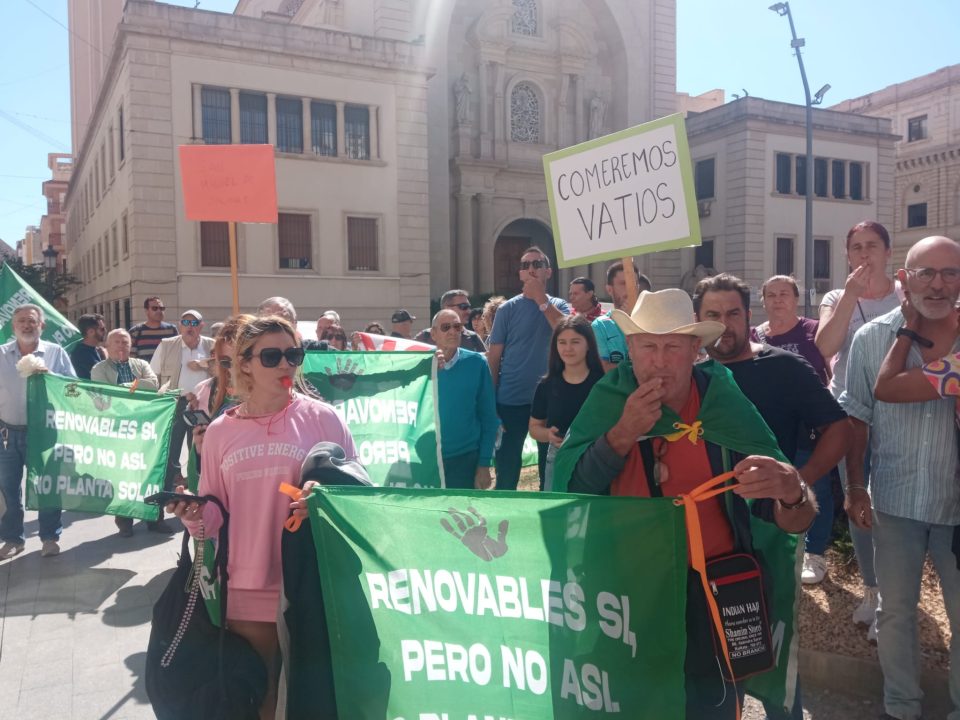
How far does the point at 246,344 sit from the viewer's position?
3.06 metres

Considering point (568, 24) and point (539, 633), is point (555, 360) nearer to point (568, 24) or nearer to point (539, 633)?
point (539, 633)

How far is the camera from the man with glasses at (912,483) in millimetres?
3260

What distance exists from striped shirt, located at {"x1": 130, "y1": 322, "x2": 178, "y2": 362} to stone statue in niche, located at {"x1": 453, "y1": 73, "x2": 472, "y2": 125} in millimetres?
19829

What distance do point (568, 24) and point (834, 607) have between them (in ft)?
98.6

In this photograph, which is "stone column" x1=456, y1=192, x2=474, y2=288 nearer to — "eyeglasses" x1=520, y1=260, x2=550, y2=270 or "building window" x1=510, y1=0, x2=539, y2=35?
"building window" x1=510, y1=0, x2=539, y2=35

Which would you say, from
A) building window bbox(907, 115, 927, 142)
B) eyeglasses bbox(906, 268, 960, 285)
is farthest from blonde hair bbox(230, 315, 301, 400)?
building window bbox(907, 115, 927, 142)

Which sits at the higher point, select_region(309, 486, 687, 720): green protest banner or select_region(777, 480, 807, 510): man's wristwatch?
select_region(777, 480, 807, 510): man's wristwatch

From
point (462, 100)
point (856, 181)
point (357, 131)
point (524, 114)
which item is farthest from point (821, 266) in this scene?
point (357, 131)

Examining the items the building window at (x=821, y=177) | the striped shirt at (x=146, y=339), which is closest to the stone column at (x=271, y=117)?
the striped shirt at (x=146, y=339)

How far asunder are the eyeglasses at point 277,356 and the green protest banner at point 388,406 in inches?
90.8

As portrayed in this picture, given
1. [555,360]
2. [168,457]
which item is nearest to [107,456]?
[168,457]

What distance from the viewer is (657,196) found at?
4.09m

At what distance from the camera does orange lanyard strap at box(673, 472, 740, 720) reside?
7.97 feet

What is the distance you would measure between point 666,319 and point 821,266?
115 ft
